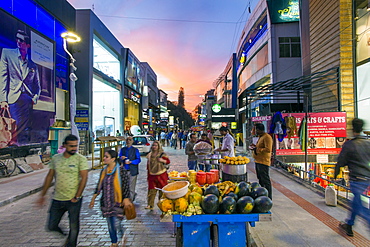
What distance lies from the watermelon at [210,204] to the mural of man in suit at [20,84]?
459 inches

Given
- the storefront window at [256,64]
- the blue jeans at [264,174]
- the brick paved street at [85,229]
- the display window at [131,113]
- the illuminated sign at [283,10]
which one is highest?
the illuminated sign at [283,10]

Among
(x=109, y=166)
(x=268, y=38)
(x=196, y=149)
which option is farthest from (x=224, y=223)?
(x=268, y=38)

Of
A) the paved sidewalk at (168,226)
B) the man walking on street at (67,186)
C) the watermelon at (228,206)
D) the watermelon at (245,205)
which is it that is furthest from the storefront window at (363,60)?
the man walking on street at (67,186)

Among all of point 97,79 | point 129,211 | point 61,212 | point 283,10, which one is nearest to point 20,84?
point 61,212

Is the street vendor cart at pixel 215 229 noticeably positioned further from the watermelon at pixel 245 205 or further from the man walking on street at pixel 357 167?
the man walking on street at pixel 357 167

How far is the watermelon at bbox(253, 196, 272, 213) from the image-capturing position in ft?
11.1

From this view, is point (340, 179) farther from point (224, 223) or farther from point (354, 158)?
point (224, 223)

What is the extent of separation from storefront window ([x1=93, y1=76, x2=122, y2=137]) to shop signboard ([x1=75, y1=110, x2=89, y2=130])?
3320 millimetres

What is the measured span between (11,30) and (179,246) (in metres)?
13.3

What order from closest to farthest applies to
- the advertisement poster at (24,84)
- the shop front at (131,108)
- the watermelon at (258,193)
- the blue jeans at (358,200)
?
the watermelon at (258,193), the blue jeans at (358,200), the advertisement poster at (24,84), the shop front at (131,108)

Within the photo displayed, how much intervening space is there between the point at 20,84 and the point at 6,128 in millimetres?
2432

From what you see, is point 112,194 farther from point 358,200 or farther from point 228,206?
point 358,200

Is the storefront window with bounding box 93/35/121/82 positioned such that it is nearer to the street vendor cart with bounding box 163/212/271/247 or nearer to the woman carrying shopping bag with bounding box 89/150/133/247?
the woman carrying shopping bag with bounding box 89/150/133/247

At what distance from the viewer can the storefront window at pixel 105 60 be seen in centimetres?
2505
